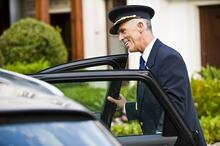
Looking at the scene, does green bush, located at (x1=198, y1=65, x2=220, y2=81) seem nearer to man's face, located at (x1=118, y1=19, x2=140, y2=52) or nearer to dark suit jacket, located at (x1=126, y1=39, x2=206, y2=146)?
man's face, located at (x1=118, y1=19, x2=140, y2=52)

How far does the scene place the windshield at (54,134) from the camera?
10.9 ft

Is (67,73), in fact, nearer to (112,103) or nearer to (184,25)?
(112,103)

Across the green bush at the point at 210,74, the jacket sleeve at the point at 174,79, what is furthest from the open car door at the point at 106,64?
the green bush at the point at 210,74

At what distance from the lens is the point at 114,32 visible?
5.89 meters

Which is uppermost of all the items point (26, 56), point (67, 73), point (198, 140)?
point (67, 73)

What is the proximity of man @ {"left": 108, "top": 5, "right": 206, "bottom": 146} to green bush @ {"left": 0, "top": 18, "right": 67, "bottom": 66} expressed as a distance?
12325mm

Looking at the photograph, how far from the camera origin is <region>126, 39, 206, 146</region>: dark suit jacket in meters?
5.32

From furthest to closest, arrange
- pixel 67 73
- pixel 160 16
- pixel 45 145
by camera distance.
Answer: pixel 160 16
pixel 67 73
pixel 45 145

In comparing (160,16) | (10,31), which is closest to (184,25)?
(160,16)

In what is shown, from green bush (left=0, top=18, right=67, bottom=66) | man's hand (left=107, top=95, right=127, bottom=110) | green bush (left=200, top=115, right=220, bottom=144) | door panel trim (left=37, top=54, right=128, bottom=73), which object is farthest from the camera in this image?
green bush (left=0, top=18, right=67, bottom=66)

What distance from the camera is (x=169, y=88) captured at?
5.36 metres

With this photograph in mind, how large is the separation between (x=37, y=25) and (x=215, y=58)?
12.9 feet

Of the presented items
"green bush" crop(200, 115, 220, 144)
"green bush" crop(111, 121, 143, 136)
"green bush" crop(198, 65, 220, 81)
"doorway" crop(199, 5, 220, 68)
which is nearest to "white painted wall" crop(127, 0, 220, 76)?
"doorway" crop(199, 5, 220, 68)

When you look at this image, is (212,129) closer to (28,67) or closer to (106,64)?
(106,64)
